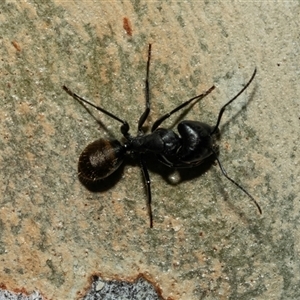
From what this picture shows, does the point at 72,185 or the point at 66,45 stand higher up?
the point at 66,45

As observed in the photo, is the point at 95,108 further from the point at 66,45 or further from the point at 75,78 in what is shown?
the point at 66,45

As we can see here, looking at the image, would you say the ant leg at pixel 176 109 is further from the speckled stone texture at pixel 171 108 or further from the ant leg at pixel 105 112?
the ant leg at pixel 105 112

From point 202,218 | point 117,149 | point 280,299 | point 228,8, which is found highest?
point 228,8

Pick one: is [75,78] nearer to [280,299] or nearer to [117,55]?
[117,55]

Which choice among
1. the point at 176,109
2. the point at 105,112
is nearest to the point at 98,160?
the point at 105,112

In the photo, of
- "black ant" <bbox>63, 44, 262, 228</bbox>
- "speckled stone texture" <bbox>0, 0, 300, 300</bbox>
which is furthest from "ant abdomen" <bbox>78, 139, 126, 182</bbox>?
"speckled stone texture" <bbox>0, 0, 300, 300</bbox>

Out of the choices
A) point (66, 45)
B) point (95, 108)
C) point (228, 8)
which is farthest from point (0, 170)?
point (228, 8)

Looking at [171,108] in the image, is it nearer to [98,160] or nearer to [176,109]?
[176,109]

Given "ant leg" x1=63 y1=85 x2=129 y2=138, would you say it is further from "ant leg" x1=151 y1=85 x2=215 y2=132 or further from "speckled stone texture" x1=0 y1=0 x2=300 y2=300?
"ant leg" x1=151 y1=85 x2=215 y2=132

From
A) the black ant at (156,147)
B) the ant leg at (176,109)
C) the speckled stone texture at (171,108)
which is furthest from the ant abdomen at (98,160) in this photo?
the ant leg at (176,109)
